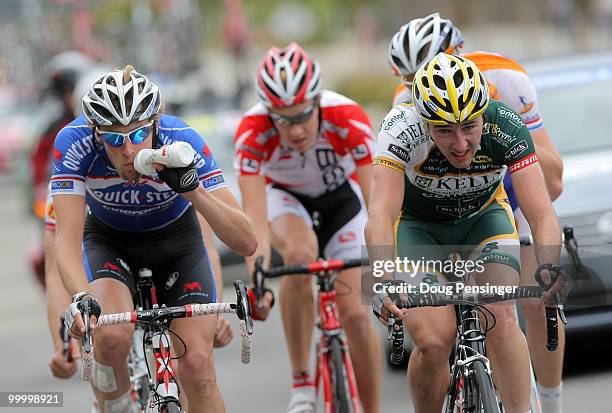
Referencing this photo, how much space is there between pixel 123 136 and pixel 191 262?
0.94 metres

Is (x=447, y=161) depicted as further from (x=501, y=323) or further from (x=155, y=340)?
(x=155, y=340)

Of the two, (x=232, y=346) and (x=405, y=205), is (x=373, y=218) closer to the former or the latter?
(x=405, y=205)

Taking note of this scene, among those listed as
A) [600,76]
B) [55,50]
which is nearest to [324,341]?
[600,76]

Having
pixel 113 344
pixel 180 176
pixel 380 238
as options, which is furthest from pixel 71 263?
pixel 380 238

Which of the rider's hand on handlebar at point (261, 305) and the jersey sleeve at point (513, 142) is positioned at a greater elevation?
the jersey sleeve at point (513, 142)

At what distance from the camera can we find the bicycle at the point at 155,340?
5.59 m

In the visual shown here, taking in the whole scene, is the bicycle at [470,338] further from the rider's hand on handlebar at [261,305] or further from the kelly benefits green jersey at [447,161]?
the rider's hand on handlebar at [261,305]

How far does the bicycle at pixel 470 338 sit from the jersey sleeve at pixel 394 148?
0.71 metres

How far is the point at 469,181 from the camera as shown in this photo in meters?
6.13

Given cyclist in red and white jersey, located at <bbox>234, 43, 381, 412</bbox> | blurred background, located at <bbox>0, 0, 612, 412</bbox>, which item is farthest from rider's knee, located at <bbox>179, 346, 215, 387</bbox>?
blurred background, located at <bbox>0, 0, 612, 412</bbox>

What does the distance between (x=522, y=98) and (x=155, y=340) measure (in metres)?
2.51

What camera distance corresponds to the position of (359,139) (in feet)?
25.3

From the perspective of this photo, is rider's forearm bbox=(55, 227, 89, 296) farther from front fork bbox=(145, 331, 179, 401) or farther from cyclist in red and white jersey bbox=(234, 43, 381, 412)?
cyclist in red and white jersey bbox=(234, 43, 381, 412)

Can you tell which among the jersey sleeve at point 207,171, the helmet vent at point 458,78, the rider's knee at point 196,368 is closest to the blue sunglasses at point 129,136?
the jersey sleeve at point 207,171
